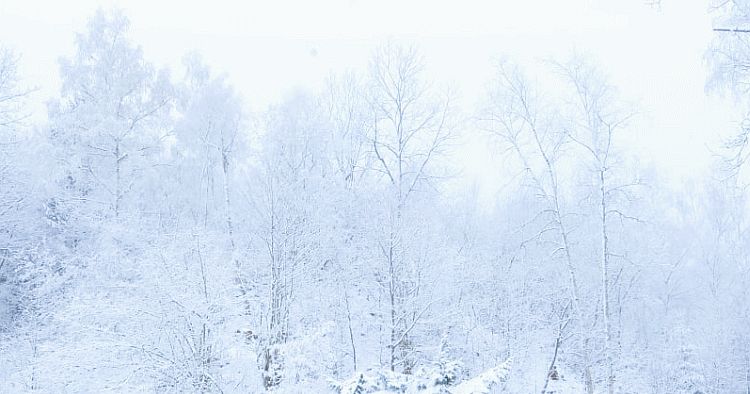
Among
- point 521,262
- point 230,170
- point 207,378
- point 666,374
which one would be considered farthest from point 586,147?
point 230,170

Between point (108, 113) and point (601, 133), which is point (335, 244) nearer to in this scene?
point (601, 133)

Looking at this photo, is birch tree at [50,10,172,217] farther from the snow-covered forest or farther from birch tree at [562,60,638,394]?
birch tree at [562,60,638,394]

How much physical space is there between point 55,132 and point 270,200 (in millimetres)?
8871

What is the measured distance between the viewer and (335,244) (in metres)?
15.1

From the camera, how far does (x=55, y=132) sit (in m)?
17.0

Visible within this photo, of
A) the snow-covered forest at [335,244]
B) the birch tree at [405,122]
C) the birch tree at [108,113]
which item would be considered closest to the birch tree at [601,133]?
the snow-covered forest at [335,244]

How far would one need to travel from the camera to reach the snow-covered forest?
34.3 feet

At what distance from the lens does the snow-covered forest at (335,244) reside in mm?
10461

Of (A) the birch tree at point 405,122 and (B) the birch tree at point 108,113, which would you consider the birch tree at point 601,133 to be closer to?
(A) the birch tree at point 405,122

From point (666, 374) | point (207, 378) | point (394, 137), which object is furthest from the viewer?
point (666, 374)

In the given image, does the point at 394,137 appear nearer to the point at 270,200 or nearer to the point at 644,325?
the point at 270,200

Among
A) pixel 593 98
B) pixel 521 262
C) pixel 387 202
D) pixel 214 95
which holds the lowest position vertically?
pixel 521 262

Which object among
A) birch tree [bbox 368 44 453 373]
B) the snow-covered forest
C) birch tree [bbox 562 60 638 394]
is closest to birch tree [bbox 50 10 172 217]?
the snow-covered forest

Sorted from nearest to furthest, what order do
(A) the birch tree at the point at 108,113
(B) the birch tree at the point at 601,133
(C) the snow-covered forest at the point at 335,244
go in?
(C) the snow-covered forest at the point at 335,244 < (B) the birch tree at the point at 601,133 < (A) the birch tree at the point at 108,113
